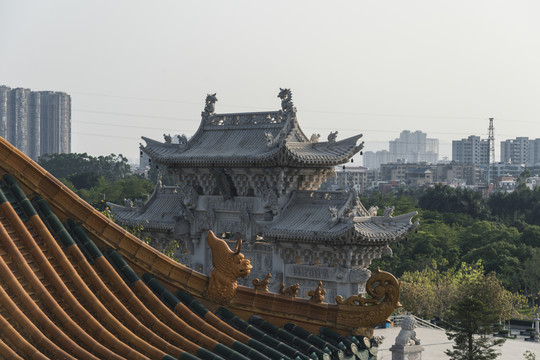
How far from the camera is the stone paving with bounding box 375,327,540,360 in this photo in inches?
974

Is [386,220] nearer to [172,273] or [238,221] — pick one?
[238,221]

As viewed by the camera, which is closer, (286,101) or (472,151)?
(286,101)

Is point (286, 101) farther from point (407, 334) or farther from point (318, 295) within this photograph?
point (318, 295)

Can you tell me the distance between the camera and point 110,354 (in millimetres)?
6586

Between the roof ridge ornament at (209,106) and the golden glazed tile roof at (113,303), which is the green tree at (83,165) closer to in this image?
the roof ridge ornament at (209,106)

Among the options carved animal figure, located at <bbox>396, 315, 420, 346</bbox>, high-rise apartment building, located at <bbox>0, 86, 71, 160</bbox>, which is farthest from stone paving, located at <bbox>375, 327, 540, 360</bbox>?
high-rise apartment building, located at <bbox>0, 86, 71, 160</bbox>

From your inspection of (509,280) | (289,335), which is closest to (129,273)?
(289,335)

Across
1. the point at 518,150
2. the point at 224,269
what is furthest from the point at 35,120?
the point at 518,150

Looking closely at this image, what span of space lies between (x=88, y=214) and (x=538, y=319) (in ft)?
84.2

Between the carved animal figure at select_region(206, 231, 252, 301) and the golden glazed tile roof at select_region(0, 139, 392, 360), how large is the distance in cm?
13

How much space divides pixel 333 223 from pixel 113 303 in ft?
40.6

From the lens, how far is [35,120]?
110 meters

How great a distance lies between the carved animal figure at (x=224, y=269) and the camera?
743 centimetres

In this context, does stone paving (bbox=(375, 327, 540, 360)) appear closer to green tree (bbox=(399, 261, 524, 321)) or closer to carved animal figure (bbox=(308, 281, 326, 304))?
green tree (bbox=(399, 261, 524, 321))
